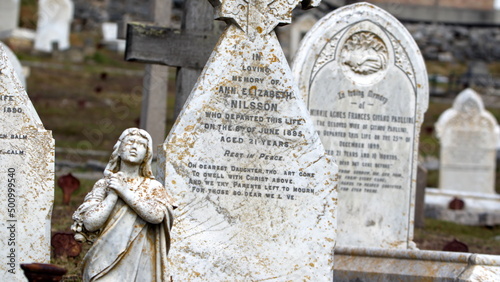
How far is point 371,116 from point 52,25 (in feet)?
65.9

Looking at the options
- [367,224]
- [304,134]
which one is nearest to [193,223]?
[304,134]

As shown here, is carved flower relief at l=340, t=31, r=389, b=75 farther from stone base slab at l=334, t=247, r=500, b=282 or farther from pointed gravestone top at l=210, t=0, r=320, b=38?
pointed gravestone top at l=210, t=0, r=320, b=38

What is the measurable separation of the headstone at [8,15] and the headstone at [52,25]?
2.05 ft

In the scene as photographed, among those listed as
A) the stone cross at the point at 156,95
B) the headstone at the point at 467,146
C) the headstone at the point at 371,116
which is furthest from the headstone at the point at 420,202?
the headstone at the point at 467,146

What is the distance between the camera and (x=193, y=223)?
798 centimetres

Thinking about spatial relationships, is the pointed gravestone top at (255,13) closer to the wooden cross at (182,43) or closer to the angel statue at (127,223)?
Answer: the angel statue at (127,223)

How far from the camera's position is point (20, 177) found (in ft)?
25.7

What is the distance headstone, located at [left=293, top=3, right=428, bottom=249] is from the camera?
1068cm

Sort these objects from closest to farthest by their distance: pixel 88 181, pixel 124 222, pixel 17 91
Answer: pixel 124 222 → pixel 17 91 → pixel 88 181

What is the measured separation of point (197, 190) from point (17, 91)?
1342mm

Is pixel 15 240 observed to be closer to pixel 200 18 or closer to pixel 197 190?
pixel 197 190

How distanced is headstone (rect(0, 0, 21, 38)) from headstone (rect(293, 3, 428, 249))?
67.0 feet

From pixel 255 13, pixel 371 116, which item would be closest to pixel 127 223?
pixel 255 13

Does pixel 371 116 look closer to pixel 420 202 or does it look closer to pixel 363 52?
pixel 363 52
